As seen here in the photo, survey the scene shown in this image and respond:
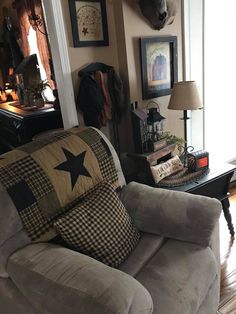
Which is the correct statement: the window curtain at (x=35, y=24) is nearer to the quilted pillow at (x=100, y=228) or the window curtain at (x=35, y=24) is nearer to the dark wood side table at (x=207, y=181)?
the dark wood side table at (x=207, y=181)

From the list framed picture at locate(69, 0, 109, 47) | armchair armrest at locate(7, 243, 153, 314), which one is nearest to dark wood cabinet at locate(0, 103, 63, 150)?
framed picture at locate(69, 0, 109, 47)

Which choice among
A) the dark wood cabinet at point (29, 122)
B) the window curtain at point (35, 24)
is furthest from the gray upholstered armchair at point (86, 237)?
the window curtain at point (35, 24)

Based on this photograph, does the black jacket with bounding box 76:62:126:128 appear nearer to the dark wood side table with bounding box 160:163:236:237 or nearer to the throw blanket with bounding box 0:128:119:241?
the throw blanket with bounding box 0:128:119:241

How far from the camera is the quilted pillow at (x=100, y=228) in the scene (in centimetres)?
116

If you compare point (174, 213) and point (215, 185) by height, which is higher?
point (174, 213)

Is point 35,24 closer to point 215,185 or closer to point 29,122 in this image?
point 29,122

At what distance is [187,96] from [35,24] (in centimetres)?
212

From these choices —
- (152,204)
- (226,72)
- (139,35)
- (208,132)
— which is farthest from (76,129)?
(226,72)

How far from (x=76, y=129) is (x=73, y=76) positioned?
0.46m

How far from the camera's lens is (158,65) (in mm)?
2080

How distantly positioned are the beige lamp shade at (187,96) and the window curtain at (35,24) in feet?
5.68

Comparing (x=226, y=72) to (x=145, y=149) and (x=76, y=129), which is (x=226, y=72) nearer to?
(x=145, y=149)

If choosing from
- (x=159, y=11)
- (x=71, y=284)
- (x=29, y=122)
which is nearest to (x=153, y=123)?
(x=159, y=11)

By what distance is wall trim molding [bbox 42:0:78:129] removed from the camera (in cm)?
163
